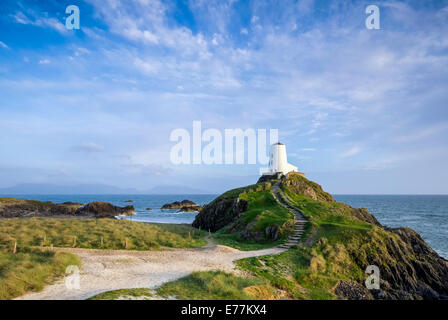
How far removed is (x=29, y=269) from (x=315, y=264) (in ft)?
66.2

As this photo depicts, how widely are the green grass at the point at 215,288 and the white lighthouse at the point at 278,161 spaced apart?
45262mm

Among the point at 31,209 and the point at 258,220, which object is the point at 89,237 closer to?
the point at 258,220

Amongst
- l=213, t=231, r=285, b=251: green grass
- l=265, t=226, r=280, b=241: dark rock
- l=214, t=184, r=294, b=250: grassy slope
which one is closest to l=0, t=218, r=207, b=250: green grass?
l=213, t=231, r=285, b=251: green grass

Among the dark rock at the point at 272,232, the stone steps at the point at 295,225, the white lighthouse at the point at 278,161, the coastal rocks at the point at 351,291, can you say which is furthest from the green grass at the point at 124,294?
the white lighthouse at the point at 278,161

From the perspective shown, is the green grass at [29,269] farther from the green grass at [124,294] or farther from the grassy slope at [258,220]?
the grassy slope at [258,220]

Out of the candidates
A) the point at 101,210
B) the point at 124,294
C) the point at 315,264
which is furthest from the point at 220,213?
the point at 101,210

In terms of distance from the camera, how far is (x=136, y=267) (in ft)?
61.7

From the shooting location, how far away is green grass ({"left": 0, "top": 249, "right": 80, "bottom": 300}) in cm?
1298

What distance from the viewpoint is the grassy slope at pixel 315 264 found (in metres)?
16.1

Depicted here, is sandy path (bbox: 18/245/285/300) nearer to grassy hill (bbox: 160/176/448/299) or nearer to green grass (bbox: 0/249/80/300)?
green grass (bbox: 0/249/80/300)

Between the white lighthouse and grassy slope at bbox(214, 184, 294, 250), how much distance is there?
16.5 m
